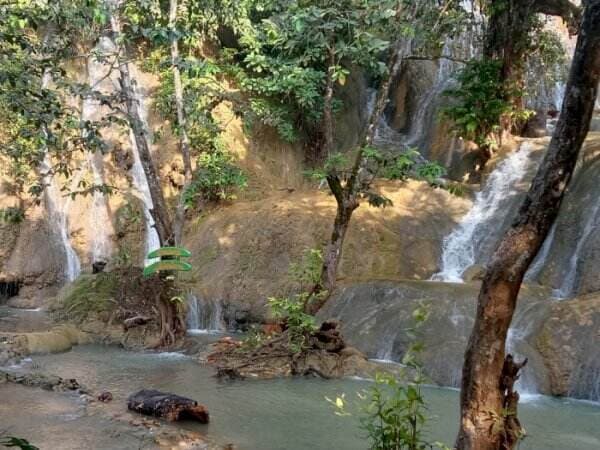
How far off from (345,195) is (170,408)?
20.6ft

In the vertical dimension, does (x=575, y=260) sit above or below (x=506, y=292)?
above

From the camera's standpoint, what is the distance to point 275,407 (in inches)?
310

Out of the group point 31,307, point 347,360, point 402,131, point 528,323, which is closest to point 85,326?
point 31,307

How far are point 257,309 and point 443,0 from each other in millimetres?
8422

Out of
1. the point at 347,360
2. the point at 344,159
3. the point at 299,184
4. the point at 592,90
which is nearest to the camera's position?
the point at 592,90

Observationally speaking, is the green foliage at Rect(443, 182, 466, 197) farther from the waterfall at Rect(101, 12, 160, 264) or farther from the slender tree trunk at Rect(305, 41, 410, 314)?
the waterfall at Rect(101, 12, 160, 264)

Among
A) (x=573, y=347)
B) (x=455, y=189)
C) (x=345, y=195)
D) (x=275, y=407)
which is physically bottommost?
(x=275, y=407)

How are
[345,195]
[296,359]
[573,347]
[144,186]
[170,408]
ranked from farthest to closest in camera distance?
[144,186]
[345,195]
[296,359]
[573,347]
[170,408]

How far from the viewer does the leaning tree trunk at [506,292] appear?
13.7ft

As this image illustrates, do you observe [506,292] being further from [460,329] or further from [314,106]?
[314,106]

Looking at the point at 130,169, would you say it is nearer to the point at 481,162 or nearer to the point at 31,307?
the point at 31,307

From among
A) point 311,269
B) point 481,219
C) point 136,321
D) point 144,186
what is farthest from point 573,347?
point 144,186

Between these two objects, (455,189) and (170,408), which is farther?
(455,189)

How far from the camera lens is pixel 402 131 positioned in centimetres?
2206
